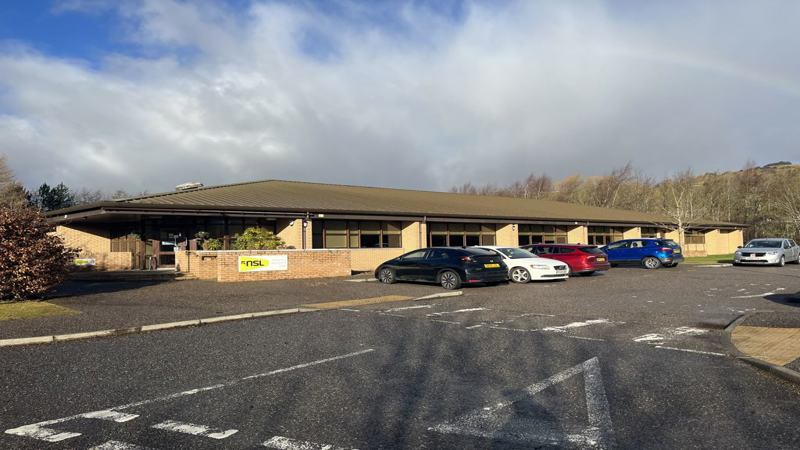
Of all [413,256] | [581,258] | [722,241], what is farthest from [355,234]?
[722,241]

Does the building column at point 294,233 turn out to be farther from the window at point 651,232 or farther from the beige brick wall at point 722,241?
the beige brick wall at point 722,241

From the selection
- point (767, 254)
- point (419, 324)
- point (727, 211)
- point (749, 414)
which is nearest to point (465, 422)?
point (749, 414)

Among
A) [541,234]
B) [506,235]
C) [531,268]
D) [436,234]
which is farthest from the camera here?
[541,234]

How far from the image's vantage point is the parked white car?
19344 millimetres

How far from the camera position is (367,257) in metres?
27.2

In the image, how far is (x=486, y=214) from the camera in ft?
103

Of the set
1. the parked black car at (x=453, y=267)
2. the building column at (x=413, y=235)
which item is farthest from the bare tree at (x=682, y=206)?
the parked black car at (x=453, y=267)

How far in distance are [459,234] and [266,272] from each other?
1355 centimetres

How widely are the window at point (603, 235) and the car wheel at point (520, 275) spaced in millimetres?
20612

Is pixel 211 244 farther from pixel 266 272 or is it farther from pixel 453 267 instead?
pixel 453 267

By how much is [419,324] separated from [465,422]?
218 inches

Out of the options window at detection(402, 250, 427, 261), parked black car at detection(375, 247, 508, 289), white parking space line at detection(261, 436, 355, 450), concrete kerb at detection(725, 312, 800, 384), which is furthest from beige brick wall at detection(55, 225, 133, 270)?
concrete kerb at detection(725, 312, 800, 384)

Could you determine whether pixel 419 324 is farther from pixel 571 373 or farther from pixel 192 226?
pixel 192 226

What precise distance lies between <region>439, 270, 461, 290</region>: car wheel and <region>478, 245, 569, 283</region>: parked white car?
2439 mm
